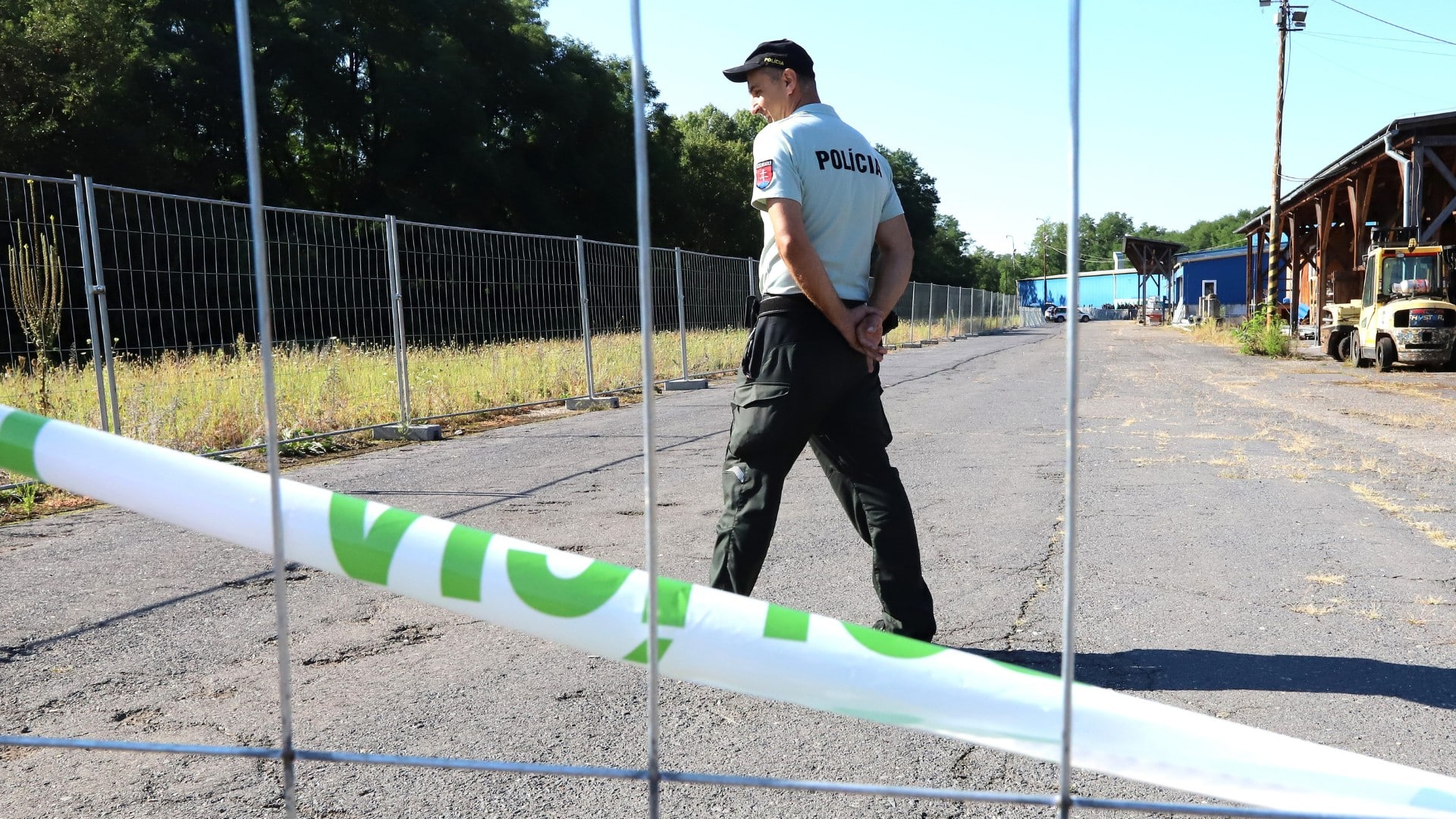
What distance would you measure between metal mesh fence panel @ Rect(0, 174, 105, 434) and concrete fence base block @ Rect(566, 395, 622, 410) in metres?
5.83

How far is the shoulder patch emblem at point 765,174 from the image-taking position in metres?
2.85

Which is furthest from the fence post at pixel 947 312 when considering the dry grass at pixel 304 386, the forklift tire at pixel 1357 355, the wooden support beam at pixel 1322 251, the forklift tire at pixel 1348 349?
the dry grass at pixel 304 386

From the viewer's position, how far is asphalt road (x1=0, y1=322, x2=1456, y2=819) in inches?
95.3

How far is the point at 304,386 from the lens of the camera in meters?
9.11

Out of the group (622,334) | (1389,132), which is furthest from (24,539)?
(1389,132)

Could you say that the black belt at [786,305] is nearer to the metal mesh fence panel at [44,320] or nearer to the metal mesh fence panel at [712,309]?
the metal mesh fence panel at [44,320]

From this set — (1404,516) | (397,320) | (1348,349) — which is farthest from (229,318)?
(1348,349)

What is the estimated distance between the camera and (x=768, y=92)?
302 cm

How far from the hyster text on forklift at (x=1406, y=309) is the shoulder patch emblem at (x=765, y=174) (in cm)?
1780

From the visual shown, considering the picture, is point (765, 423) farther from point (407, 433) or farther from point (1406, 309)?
point (1406, 309)

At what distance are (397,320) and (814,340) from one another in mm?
7672

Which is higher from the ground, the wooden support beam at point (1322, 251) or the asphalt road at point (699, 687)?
the wooden support beam at point (1322, 251)

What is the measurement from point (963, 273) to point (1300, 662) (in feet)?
289

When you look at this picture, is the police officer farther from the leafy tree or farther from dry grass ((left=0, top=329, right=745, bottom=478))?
the leafy tree
